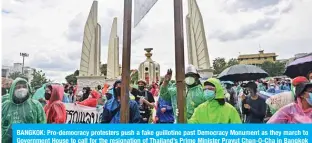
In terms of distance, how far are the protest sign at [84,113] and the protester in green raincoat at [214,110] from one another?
1.96 m

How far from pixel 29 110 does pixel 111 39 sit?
15031 millimetres

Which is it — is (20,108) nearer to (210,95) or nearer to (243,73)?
(210,95)

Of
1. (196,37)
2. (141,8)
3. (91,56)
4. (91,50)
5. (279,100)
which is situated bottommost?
(279,100)

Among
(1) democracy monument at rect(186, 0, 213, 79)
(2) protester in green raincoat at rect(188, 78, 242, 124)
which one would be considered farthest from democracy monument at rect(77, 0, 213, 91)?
(2) protester in green raincoat at rect(188, 78, 242, 124)

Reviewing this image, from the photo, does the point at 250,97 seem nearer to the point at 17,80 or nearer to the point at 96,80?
the point at 17,80

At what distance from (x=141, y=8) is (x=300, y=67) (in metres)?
2.28

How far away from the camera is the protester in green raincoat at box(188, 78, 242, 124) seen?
8.46ft

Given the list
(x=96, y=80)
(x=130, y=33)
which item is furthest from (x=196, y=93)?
(x=96, y=80)

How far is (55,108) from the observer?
144 inches

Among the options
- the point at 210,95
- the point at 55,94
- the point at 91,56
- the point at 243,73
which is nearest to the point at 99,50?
the point at 91,56

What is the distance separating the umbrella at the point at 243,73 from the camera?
664cm

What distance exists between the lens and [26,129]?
239 cm

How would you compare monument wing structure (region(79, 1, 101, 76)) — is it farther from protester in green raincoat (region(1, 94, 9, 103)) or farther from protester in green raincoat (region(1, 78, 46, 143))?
protester in green raincoat (region(1, 94, 9, 103))

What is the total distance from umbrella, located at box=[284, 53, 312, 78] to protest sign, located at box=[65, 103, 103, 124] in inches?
91.6
